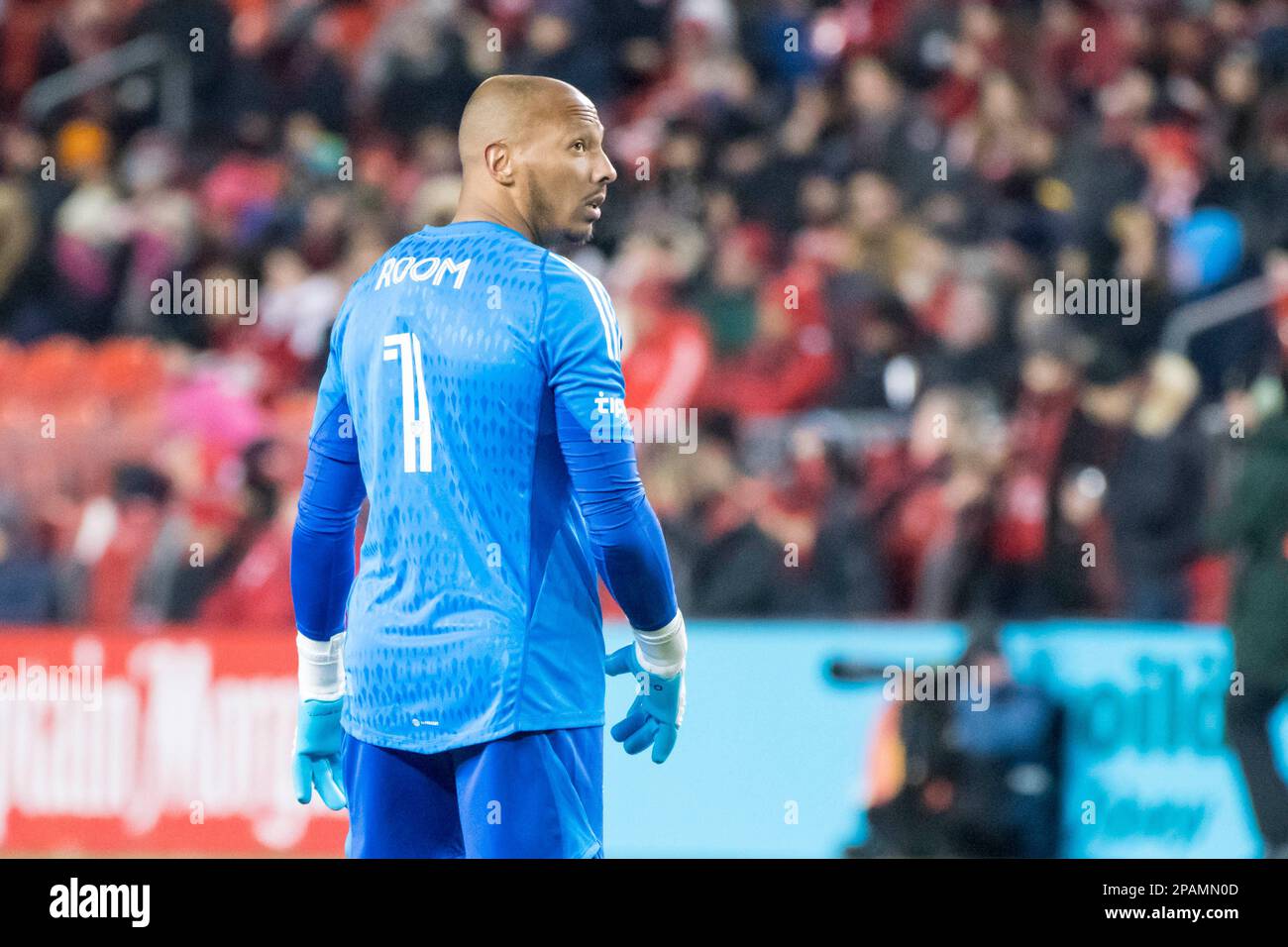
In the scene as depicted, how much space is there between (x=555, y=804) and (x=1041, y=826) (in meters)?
4.02

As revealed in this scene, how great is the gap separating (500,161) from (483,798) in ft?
4.08

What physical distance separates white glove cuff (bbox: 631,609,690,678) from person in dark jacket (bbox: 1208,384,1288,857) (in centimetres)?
406

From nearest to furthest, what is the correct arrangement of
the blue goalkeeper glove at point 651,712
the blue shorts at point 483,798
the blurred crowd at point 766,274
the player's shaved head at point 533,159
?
the blue shorts at point 483,798
the player's shaved head at point 533,159
the blue goalkeeper glove at point 651,712
the blurred crowd at point 766,274

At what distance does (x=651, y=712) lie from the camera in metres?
3.97

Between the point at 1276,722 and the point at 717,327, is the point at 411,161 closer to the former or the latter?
the point at 717,327

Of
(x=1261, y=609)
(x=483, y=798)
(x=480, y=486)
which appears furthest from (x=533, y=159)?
(x=1261, y=609)

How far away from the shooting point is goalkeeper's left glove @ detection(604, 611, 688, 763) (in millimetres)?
3902

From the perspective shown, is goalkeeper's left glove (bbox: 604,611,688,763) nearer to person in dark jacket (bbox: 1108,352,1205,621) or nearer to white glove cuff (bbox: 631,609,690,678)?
white glove cuff (bbox: 631,609,690,678)

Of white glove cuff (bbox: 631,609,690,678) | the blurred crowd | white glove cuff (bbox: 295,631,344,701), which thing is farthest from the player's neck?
the blurred crowd

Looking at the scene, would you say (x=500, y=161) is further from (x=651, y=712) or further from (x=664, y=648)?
(x=651, y=712)

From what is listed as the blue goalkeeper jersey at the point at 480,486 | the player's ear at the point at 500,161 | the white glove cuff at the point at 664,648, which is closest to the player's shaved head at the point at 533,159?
the player's ear at the point at 500,161

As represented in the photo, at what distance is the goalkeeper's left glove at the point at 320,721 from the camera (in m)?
4.15

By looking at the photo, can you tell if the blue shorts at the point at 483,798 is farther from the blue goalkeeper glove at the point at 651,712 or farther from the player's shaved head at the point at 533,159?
the player's shaved head at the point at 533,159

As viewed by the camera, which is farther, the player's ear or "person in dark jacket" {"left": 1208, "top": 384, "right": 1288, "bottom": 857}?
"person in dark jacket" {"left": 1208, "top": 384, "right": 1288, "bottom": 857}
